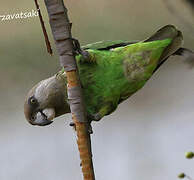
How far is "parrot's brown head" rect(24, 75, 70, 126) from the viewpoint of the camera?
165 centimetres

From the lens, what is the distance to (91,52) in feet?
5.20

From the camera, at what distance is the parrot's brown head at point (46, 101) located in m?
1.65

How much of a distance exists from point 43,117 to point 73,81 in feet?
1.71

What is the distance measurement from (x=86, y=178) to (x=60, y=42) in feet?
1.01

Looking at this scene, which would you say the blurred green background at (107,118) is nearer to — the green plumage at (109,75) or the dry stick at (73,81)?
the green plumage at (109,75)

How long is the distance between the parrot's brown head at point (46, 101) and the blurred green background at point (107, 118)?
61 centimetres

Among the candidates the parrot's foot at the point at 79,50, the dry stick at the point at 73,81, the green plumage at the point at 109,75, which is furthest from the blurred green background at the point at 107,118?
the dry stick at the point at 73,81

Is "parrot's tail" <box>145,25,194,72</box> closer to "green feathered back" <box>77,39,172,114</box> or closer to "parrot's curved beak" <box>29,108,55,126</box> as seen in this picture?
"green feathered back" <box>77,39,172,114</box>

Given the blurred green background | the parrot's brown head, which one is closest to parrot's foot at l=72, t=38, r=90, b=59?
the parrot's brown head

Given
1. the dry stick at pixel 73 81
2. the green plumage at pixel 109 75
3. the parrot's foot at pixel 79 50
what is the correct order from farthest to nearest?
1. the green plumage at pixel 109 75
2. the parrot's foot at pixel 79 50
3. the dry stick at pixel 73 81

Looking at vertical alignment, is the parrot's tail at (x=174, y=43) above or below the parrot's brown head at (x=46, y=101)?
above

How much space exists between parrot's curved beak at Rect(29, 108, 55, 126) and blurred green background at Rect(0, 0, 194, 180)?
66 cm

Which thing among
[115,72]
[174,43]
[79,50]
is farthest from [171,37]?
[79,50]

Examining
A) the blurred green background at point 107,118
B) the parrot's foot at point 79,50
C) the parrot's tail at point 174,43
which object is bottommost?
the blurred green background at point 107,118
